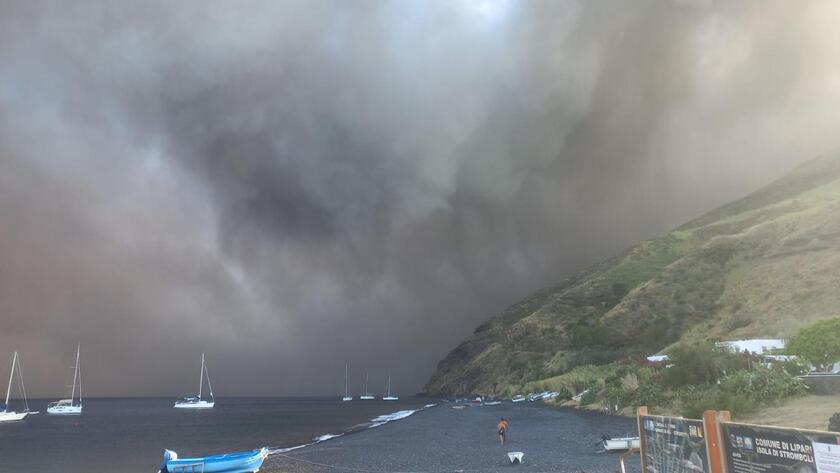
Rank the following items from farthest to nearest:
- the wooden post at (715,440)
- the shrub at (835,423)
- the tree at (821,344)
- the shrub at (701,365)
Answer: the shrub at (701,365)
the tree at (821,344)
the shrub at (835,423)
the wooden post at (715,440)

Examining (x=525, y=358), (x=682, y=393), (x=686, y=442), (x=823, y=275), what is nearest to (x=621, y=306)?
(x=525, y=358)

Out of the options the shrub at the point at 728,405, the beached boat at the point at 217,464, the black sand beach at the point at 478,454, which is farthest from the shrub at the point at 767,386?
the beached boat at the point at 217,464

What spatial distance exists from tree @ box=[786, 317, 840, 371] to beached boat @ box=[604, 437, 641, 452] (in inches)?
702

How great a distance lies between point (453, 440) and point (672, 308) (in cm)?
9742

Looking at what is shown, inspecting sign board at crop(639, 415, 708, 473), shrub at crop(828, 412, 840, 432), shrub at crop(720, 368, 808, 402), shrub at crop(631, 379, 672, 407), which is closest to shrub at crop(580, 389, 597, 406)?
shrub at crop(631, 379, 672, 407)

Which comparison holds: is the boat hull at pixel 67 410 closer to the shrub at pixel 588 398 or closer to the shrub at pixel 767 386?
the shrub at pixel 588 398

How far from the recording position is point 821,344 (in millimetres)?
39875

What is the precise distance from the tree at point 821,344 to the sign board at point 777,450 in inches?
1447

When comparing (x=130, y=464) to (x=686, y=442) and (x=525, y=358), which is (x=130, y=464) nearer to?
(x=686, y=442)

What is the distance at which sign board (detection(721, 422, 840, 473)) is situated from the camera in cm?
759

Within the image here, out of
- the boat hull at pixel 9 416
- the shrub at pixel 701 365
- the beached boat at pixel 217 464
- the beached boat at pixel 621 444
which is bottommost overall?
the boat hull at pixel 9 416

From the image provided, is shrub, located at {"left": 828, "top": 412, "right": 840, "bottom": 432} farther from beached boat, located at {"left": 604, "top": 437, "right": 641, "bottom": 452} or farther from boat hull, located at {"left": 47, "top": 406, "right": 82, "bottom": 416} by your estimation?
boat hull, located at {"left": 47, "top": 406, "right": 82, "bottom": 416}

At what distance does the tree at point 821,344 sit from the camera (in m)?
39.7

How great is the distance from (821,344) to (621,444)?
1847 centimetres
